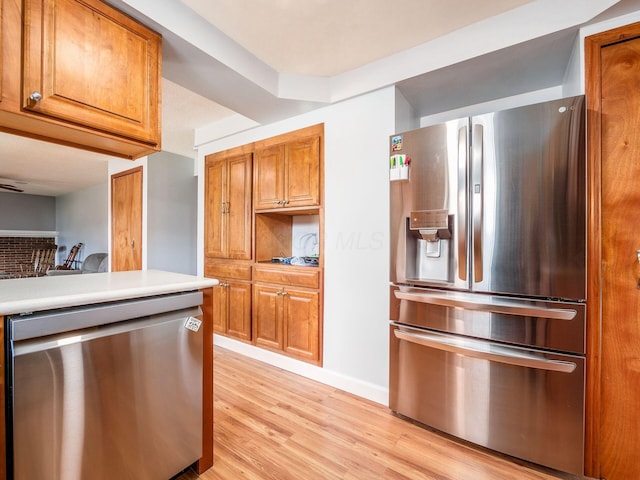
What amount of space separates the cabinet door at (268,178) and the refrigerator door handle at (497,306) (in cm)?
148

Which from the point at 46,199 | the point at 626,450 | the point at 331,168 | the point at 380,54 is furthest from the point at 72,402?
the point at 46,199

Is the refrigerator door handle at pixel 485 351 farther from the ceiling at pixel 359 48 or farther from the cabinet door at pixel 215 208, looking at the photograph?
the cabinet door at pixel 215 208

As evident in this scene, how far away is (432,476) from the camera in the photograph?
1.44 m

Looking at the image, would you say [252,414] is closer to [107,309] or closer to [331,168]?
[107,309]

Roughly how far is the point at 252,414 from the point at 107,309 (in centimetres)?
130

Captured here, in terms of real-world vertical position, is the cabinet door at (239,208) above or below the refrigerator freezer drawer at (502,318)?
above

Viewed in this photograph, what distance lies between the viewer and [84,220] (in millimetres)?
6746

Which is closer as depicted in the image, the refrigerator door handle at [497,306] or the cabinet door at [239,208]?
the refrigerator door handle at [497,306]

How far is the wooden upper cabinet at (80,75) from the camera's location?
1.16 m

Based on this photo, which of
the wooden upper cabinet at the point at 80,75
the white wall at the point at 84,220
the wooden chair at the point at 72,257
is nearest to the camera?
the wooden upper cabinet at the point at 80,75

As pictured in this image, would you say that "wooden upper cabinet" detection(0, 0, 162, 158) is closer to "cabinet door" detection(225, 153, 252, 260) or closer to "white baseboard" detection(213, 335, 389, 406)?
"cabinet door" detection(225, 153, 252, 260)

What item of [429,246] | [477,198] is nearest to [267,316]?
[429,246]

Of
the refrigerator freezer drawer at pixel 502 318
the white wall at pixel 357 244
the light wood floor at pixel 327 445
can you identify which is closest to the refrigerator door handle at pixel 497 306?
the refrigerator freezer drawer at pixel 502 318

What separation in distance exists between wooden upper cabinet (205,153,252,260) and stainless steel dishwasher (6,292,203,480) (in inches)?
→ 65.6
